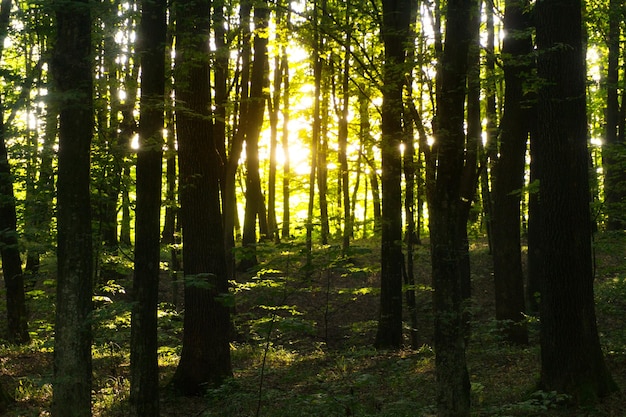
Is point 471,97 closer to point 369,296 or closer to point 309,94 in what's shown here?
point 369,296

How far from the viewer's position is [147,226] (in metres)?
7.06

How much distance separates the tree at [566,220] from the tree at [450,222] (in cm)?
221

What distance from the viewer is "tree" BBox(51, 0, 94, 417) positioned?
272 inches

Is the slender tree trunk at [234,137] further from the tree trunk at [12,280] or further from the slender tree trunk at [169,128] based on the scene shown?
the tree trunk at [12,280]

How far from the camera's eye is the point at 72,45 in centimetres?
702

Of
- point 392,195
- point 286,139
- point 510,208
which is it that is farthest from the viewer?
point 286,139

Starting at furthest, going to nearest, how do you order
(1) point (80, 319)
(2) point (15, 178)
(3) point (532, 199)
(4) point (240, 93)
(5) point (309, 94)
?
(5) point (309, 94) → (4) point (240, 93) → (3) point (532, 199) → (2) point (15, 178) → (1) point (80, 319)

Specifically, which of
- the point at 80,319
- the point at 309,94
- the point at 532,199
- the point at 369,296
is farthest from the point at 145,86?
the point at 309,94

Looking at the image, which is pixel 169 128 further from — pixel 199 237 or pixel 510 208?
pixel 510 208

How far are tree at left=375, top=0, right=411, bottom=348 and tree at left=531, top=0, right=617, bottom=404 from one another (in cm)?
387

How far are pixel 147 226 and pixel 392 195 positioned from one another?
6.81 meters

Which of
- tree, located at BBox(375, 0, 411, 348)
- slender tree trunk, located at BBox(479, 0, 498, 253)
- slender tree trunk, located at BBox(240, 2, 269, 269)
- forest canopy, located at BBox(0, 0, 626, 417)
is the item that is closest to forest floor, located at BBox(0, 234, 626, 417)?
forest canopy, located at BBox(0, 0, 626, 417)

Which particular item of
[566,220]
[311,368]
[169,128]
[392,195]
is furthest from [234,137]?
[566,220]

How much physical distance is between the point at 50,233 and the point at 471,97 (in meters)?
10.3
